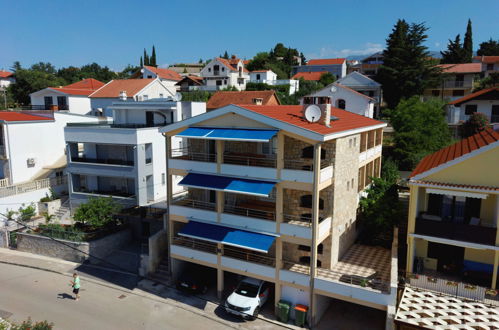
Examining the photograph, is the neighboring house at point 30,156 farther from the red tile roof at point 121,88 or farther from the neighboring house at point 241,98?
the neighboring house at point 241,98

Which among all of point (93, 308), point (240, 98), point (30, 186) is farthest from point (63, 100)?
point (93, 308)

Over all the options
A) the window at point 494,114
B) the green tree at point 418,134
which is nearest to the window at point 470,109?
the window at point 494,114

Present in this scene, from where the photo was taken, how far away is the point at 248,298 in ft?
76.6

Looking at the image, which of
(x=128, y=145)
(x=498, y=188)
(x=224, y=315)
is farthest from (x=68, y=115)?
(x=498, y=188)

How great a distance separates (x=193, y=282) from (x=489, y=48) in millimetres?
111354

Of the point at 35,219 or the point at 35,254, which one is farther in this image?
the point at 35,219

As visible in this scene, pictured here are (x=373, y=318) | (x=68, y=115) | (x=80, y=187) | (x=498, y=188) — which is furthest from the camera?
(x=68, y=115)

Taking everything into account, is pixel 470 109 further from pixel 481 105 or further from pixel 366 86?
pixel 366 86

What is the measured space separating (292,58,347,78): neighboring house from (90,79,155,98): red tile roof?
6235 cm

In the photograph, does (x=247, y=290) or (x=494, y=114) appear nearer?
(x=247, y=290)

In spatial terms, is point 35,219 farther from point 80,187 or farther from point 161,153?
point 161,153

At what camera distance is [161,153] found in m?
38.1

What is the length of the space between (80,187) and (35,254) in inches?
330

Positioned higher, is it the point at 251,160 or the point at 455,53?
the point at 455,53
